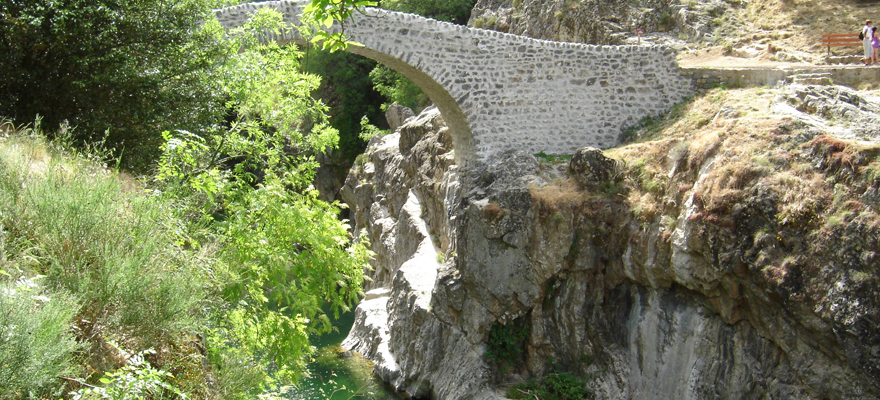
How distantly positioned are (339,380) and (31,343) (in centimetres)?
932

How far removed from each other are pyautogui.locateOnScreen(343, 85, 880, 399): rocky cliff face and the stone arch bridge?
686mm

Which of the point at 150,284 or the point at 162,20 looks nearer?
the point at 150,284

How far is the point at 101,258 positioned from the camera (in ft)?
13.6

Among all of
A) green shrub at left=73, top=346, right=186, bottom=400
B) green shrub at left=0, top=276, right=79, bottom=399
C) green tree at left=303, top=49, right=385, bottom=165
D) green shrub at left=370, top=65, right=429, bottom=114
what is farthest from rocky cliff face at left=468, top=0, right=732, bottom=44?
green shrub at left=0, top=276, right=79, bottom=399

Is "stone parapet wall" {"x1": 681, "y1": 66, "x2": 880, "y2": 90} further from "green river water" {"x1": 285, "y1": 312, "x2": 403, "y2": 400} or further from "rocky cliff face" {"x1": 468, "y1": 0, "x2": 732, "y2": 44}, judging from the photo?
"green river water" {"x1": 285, "y1": 312, "x2": 403, "y2": 400}

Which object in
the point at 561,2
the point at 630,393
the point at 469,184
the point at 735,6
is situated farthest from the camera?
the point at 561,2

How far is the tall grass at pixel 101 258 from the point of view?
3.95 m

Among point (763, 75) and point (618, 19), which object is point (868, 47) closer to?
point (763, 75)

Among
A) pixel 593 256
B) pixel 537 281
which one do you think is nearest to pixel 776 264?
pixel 593 256

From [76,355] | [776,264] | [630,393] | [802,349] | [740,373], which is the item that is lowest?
[630,393]

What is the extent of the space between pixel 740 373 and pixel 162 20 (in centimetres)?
798

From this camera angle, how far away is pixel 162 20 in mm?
7449

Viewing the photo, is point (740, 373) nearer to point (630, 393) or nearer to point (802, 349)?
point (802, 349)

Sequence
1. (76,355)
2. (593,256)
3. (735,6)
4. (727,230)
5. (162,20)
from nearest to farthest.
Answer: (76,355) < (162,20) < (727,230) < (593,256) < (735,6)
